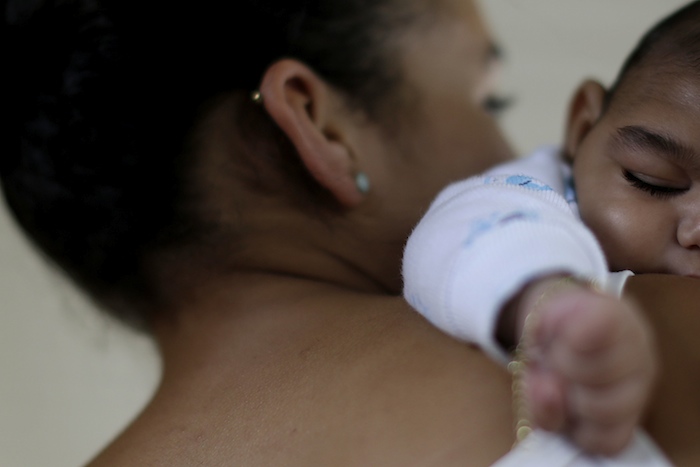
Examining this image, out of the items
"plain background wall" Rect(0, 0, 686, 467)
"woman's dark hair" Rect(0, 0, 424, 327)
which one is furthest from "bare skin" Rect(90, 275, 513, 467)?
"plain background wall" Rect(0, 0, 686, 467)

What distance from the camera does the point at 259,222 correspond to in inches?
25.8

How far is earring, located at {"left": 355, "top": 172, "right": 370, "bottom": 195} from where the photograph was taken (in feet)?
2.29

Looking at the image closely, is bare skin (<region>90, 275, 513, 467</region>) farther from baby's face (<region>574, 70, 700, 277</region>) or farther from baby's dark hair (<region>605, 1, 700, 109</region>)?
baby's dark hair (<region>605, 1, 700, 109</region>)

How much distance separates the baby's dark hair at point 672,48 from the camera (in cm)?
63

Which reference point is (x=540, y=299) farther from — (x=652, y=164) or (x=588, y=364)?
(x=652, y=164)

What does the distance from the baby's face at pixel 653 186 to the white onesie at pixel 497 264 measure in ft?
0.37

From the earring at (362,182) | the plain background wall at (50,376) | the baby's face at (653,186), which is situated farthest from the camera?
the plain background wall at (50,376)

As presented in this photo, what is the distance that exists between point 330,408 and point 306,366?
0.04 m

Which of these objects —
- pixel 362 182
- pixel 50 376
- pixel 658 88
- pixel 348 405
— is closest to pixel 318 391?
pixel 348 405

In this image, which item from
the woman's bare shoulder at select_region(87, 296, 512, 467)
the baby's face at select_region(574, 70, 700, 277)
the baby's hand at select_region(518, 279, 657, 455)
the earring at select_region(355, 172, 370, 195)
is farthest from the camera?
the earring at select_region(355, 172, 370, 195)

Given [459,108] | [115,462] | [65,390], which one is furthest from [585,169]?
[65,390]

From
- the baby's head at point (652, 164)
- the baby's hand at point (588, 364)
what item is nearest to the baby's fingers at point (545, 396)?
the baby's hand at point (588, 364)

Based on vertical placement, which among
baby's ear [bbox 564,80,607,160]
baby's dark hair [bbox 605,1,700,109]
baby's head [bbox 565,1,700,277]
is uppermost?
baby's dark hair [bbox 605,1,700,109]

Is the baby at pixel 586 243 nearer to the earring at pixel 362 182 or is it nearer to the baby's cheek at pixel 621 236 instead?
the baby's cheek at pixel 621 236
